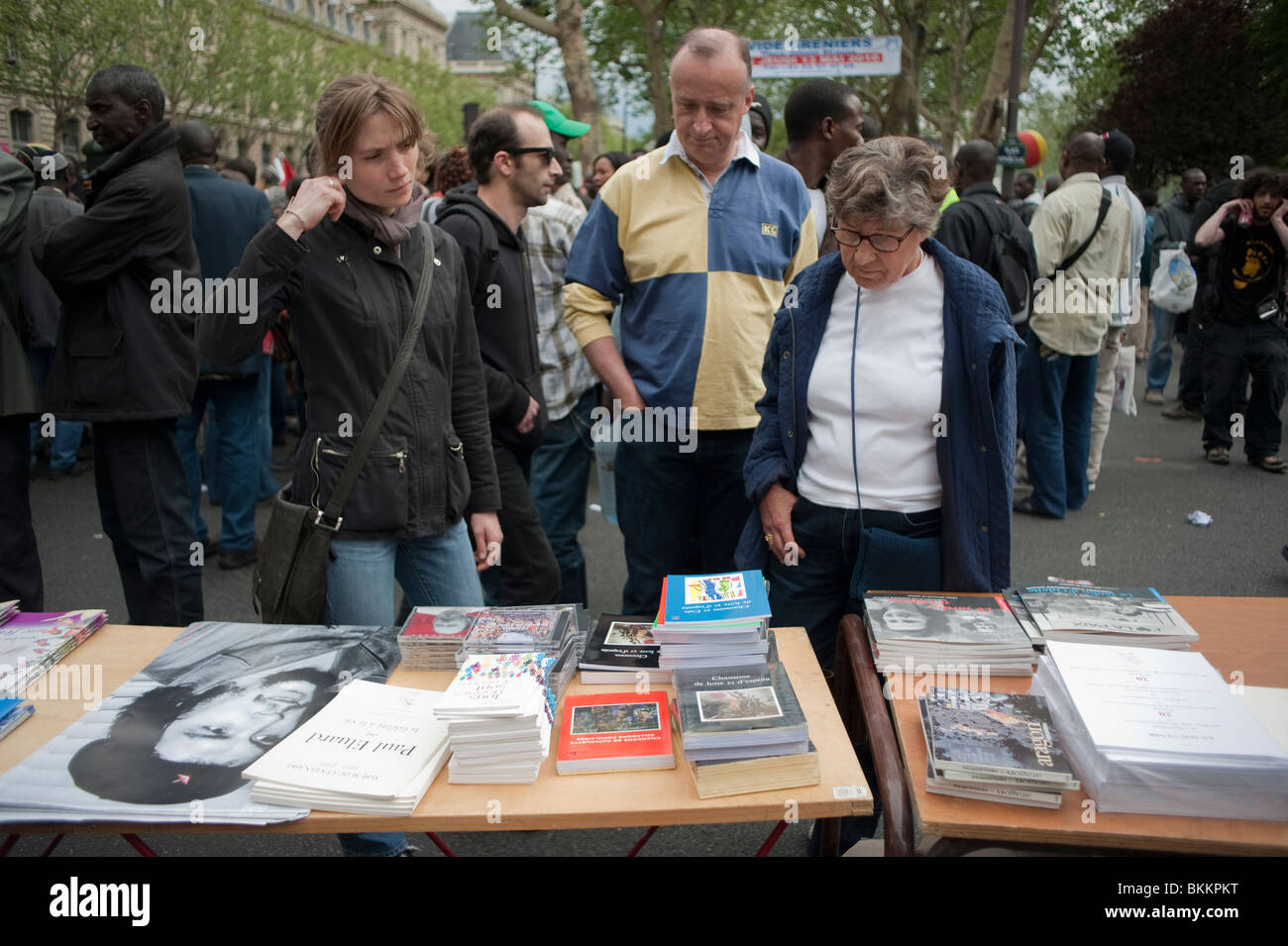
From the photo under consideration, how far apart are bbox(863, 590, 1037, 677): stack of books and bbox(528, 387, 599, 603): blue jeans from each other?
194cm

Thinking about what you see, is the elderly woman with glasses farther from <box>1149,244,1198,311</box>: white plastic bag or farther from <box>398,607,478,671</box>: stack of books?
<box>1149,244,1198,311</box>: white plastic bag

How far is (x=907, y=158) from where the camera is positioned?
2.22 meters

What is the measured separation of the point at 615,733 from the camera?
1.78 m

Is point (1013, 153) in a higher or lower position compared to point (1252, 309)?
higher

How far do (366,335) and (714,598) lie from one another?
40.4 inches

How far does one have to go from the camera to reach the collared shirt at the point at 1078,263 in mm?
5770

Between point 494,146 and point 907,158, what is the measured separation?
1.70 m

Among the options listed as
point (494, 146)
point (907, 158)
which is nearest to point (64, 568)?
point (494, 146)

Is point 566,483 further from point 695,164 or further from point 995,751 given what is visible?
point 995,751

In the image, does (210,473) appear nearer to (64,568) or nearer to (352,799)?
(64,568)

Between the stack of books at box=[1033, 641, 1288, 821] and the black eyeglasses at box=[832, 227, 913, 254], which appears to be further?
the black eyeglasses at box=[832, 227, 913, 254]

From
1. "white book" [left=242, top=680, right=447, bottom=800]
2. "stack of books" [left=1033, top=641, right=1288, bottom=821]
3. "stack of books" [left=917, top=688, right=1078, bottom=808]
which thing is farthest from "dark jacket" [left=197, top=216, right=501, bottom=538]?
"stack of books" [left=1033, top=641, right=1288, bottom=821]

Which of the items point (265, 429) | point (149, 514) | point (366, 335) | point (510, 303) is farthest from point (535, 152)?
point (265, 429)

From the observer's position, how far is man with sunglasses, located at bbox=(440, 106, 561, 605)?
3.25 m
